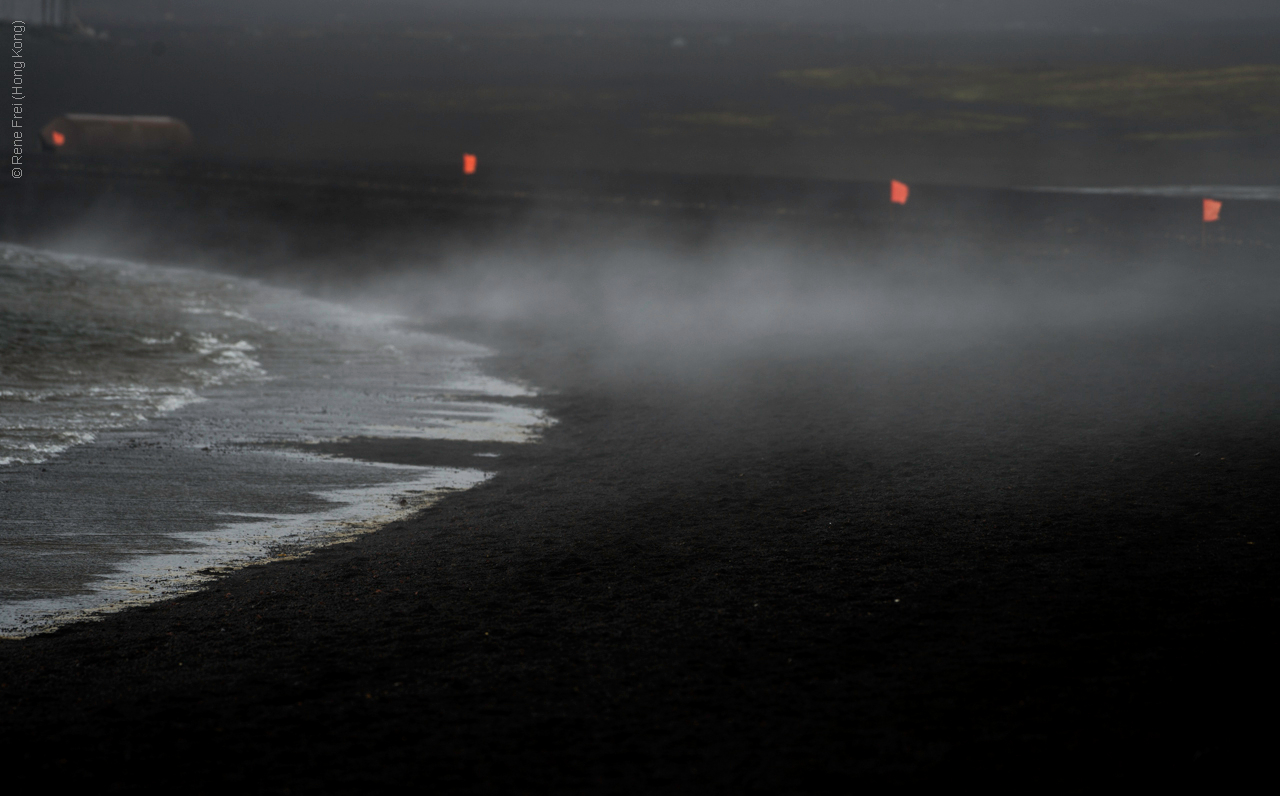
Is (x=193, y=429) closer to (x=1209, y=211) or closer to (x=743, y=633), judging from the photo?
(x=743, y=633)

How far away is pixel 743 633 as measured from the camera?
5805mm

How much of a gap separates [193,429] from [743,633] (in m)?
7.02

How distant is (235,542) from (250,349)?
8.27 metres

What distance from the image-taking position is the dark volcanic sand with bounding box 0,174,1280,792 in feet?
14.9

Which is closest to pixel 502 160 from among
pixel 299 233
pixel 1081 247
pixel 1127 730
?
pixel 299 233

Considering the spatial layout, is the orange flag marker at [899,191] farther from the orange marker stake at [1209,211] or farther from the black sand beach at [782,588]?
the black sand beach at [782,588]

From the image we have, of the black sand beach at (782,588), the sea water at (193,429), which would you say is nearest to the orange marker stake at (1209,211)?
the black sand beach at (782,588)

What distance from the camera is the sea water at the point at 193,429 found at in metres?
7.56

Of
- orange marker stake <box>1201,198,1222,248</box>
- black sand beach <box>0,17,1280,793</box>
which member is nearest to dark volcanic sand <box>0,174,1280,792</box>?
black sand beach <box>0,17,1280,793</box>

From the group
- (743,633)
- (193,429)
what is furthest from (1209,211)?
(743,633)

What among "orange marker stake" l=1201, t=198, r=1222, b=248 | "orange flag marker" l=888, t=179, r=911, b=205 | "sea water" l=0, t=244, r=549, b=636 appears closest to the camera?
"sea water" l=0, t=244, r=549, b=636

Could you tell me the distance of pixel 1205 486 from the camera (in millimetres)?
8141

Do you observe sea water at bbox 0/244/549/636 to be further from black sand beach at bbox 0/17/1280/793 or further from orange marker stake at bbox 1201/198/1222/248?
orange marker stake at bbox 1201/198/1222/248

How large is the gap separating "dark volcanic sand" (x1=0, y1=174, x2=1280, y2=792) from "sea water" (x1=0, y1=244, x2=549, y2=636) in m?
0.55
